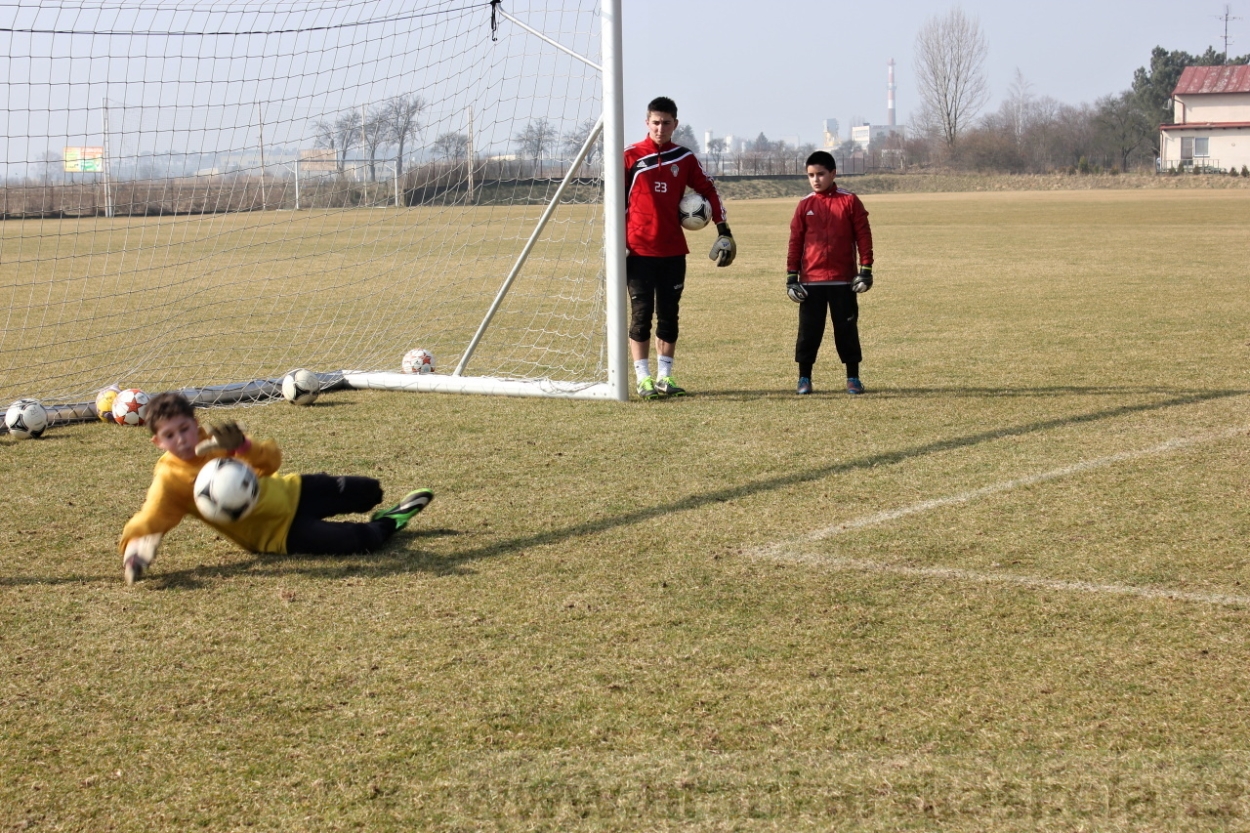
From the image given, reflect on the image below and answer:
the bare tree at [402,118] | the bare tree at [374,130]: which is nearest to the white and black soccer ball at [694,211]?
the bare tree at [402,118]

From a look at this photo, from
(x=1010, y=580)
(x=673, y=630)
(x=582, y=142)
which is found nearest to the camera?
(x=673, y=630)

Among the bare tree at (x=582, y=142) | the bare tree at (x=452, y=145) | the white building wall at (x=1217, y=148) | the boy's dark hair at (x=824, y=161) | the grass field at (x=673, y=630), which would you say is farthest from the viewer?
the white building wall at (x=1217, y=148)

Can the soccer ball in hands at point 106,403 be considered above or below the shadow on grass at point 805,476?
above

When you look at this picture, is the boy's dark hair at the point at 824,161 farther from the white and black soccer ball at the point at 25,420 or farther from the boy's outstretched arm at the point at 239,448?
the white and black soccer ball at the point at 25,420

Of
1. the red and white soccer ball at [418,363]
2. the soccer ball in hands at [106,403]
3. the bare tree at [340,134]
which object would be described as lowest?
the soccer ball in hands at [106,403]

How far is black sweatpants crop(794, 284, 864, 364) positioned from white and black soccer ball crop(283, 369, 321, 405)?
10.4 ft

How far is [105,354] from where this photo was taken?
10414 mm

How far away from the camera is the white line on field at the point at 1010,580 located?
396 centimetres

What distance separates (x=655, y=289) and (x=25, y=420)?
12.7 feet

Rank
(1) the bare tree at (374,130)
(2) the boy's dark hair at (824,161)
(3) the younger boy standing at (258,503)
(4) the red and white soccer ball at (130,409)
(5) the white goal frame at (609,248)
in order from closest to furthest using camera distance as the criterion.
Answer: (3) the younger boy standing at (258,503) → (4) the red and white soccer ball at (130,409) → (5) the white goal frame at (609,248) → (2) the boy's dark hair at (824,161) → (1) the bare tree at (374,130)

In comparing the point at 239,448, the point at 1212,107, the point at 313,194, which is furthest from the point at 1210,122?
the point at 239,448

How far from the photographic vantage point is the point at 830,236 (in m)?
7.95

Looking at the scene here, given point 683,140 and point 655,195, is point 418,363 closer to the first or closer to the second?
point 655,195

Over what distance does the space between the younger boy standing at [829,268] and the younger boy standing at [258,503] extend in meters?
3.83
